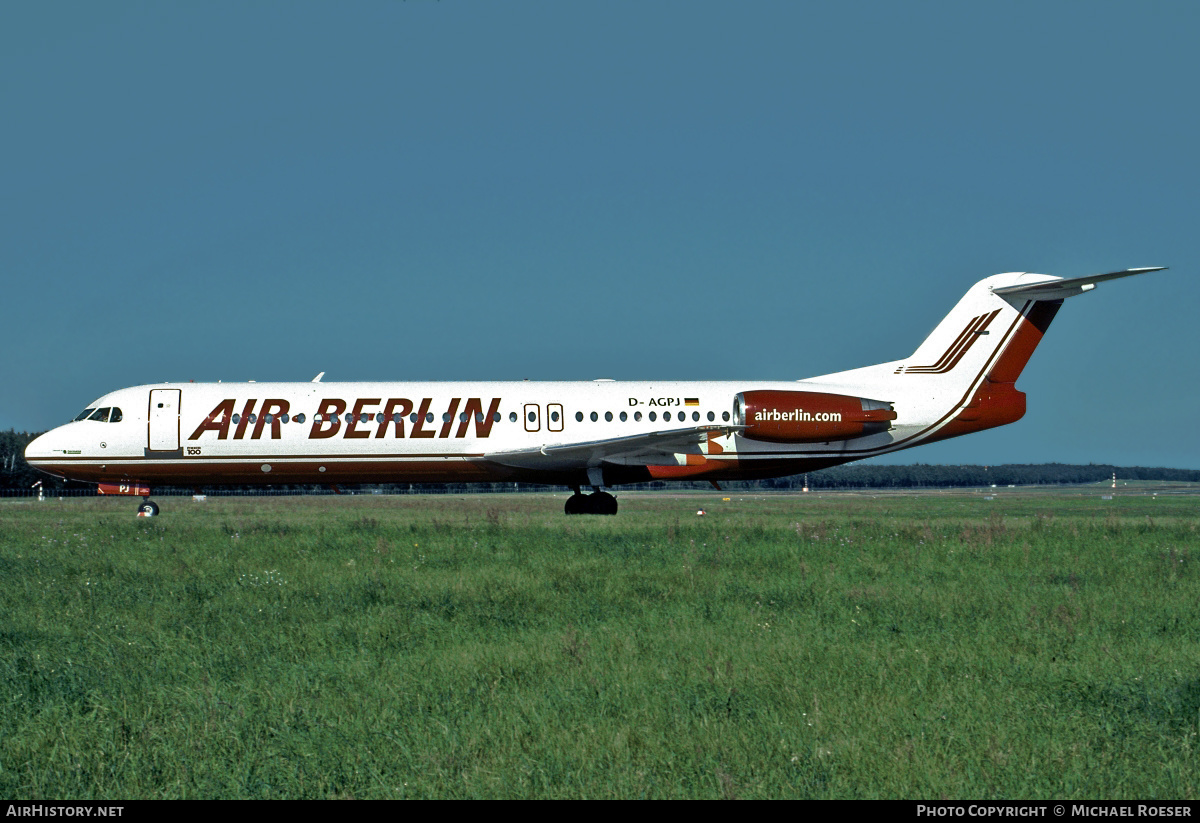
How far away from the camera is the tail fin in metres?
29.7

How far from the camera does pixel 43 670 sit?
8258 millimetres

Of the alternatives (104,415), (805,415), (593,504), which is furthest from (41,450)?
(805,415)

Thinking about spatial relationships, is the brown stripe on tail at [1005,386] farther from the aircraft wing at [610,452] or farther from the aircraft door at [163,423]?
the aircraft door at [163,423]

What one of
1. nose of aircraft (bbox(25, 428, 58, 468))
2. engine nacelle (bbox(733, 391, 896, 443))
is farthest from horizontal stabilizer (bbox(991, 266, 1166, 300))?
nose of aircraft (bbox(25, 428, 58, 468))

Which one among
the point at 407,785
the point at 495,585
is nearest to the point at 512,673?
the point at 407,785

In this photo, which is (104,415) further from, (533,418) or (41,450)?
(533,418)

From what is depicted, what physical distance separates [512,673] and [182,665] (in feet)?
9.11

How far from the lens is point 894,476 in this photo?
114 m

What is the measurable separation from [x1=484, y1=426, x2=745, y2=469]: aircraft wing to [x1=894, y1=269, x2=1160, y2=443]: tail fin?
6.43 m

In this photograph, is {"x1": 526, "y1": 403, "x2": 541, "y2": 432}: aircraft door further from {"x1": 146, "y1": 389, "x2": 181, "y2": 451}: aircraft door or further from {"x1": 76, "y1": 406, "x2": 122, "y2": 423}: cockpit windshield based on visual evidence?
{"x1": 76, "y1": 406, "x2": 122, "y2": 423}: cockpit windshield

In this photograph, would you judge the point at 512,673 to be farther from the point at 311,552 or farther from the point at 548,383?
the point at 548,383

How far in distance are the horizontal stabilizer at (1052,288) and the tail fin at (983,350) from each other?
39 mm

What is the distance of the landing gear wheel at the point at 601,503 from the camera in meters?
29.4

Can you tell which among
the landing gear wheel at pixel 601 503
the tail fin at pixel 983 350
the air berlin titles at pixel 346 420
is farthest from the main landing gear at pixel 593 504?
the tail fin at pixel 983 350
